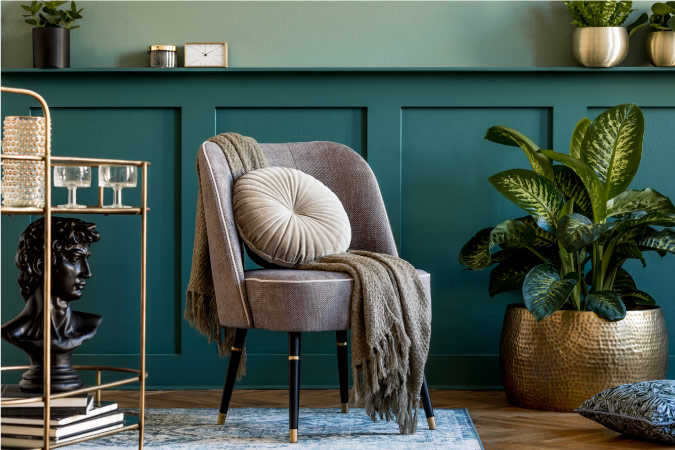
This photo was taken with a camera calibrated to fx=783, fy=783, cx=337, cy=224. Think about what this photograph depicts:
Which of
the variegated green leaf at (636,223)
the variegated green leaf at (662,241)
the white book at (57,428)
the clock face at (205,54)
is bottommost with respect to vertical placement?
the white book at (57,428)

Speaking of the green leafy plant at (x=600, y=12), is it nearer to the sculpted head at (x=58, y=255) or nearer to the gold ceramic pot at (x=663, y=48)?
the gold ceramic pot at (x=663, y=48)

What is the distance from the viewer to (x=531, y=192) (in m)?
2.62

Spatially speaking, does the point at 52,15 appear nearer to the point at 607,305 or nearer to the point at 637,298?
the point at 607,305

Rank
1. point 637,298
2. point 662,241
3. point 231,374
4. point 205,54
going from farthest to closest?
1. point 205,54
2. point 637,298
3. point 662,241
4. point 231,374

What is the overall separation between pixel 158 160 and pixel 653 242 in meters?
1.86

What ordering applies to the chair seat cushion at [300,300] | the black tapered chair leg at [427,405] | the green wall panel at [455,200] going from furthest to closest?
1. the green wall panel at [455,200]
2. the black tapered chair leg at [427,405]
3. the chair seat cushion at [300,300]

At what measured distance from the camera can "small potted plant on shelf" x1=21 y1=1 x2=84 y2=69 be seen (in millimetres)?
3055

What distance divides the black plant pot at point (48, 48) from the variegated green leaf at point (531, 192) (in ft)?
5.71

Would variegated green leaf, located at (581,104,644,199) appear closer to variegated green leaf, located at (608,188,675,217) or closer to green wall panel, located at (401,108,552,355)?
variegated green leaf, located at (608,188,675,217)

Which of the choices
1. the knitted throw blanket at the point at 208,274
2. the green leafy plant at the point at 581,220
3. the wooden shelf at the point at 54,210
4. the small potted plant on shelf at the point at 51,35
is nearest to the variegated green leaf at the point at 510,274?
the green leafy plant at the point at 581,220

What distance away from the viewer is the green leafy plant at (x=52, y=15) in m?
3.06

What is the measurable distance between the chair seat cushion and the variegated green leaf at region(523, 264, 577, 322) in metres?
0.64

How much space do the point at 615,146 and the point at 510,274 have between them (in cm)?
57

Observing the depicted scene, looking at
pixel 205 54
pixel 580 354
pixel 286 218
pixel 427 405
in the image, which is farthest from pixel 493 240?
pixel 205 54
